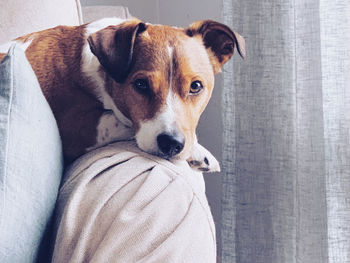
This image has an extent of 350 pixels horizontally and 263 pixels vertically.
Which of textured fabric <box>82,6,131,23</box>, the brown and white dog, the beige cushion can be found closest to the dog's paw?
the brown and white dog

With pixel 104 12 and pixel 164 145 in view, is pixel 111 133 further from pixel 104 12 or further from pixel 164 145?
pixel 104 12

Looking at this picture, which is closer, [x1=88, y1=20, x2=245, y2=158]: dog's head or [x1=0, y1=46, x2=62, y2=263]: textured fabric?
[x1=0, y1=46, x2=62, y2=263]: textured fabric

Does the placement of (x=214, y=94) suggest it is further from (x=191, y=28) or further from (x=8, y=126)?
(x=8, y=126)

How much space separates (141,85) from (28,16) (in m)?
0.63

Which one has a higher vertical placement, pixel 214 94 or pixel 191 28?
pixel 191 28

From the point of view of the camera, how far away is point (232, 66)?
5.42 ft

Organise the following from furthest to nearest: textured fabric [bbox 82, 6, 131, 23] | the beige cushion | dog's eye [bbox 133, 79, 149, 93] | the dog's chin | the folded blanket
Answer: textured fabric [bbox 82, 6, 131, 23], the beige cushion, dog's eye [bbox 133, 79, 149, 93], the dog's chin, the folded blanket

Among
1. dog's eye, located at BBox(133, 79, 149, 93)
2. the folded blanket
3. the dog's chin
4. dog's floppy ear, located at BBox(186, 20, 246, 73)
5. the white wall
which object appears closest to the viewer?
the folded blanket

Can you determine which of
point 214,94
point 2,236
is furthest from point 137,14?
point 2,236

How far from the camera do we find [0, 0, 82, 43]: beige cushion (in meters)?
1.48

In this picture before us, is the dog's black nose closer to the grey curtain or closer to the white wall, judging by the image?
the grey curtain

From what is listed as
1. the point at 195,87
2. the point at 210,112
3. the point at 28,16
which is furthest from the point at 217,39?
the point at 210,112

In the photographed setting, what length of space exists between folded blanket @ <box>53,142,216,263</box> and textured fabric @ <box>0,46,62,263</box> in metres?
0.05

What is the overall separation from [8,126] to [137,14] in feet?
6.05
